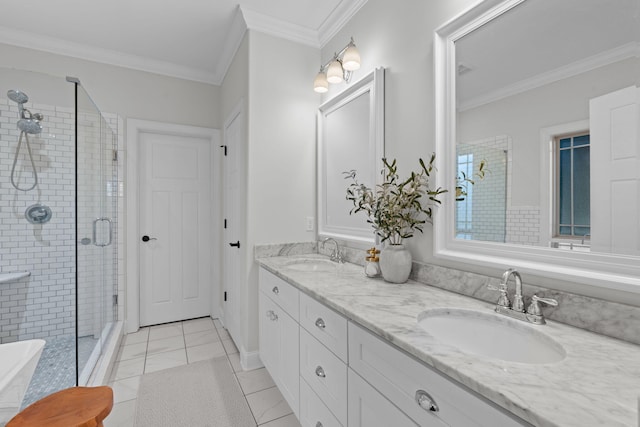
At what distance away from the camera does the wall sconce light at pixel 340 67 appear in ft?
6.10

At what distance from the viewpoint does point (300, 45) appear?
2447 mm

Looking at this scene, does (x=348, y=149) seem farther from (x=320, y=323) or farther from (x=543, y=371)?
(x=543, y=371)

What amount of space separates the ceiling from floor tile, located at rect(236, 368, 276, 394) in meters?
2.65

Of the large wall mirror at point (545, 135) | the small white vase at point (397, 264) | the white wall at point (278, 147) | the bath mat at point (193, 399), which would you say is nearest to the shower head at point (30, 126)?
the white wall at point (278, 147)

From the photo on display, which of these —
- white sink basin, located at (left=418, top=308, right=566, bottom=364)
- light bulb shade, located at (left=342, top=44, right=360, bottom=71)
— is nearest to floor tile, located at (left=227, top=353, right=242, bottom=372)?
white sink basin, located at (left=418, top=308, right=566, bottom=364)

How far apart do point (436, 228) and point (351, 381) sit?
2.58 feet

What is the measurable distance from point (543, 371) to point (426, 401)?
11.3 inches

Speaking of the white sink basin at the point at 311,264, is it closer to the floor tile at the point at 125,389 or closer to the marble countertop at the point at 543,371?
the marble countertop at the point at 543,371

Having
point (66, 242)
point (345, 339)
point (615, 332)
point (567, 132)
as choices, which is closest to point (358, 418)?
point (345, 339)

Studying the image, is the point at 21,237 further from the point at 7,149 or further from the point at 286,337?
the point at 286,337

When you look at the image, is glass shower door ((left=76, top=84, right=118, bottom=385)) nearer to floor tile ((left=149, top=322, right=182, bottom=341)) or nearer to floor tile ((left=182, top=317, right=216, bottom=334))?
floor tile ((left=149, top=322, right=182, bottom=341))

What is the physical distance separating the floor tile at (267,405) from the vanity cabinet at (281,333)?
135 millimetres

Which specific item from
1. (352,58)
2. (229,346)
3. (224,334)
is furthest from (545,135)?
(224,334)

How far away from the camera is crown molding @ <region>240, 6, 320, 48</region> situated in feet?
7.34
